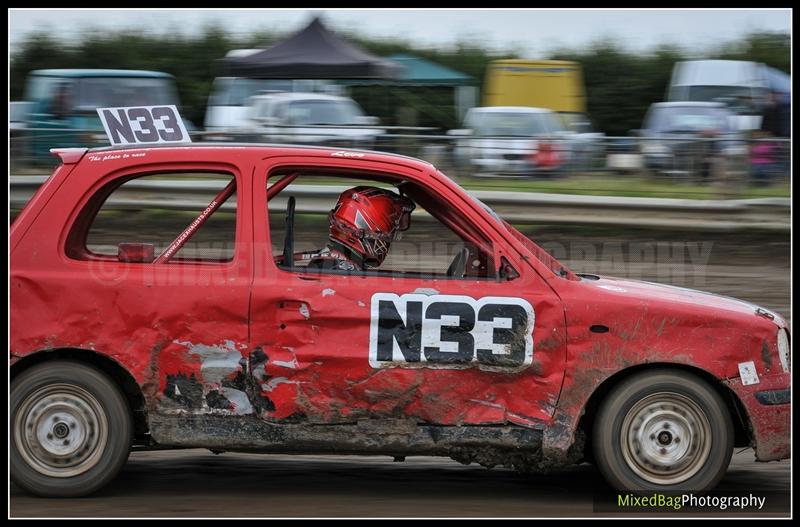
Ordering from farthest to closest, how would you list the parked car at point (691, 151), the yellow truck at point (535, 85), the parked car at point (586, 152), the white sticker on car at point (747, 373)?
the yellow truck at point (535, 85) < the parked car at point (586, 152) < the parked car at point (691, 151) < the white sticker on car at point (747, 373)

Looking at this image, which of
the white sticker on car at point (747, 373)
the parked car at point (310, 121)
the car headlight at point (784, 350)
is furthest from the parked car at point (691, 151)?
the white sticker on car at point (747, 373)

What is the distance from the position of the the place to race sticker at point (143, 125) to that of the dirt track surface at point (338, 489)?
1904mm

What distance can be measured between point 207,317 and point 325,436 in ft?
2.80

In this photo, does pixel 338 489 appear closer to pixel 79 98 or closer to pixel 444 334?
pixel 444 334

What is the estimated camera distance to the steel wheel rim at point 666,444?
5.61 metres

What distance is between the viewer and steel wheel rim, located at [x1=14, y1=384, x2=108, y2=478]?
550 cm

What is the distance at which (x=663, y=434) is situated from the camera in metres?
5.62

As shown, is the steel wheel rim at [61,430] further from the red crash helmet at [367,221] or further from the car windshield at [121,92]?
the car windshield at [121,92]

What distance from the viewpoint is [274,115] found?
15.7 metres

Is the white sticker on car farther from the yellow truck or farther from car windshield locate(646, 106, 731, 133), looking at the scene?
the yellow truck

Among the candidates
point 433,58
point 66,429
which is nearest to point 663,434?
point 66,429

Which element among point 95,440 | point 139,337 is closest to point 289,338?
point 139,337

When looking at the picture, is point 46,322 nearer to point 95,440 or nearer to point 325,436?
point 95,440

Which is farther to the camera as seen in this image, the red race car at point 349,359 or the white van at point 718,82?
the white van at point 718,82
